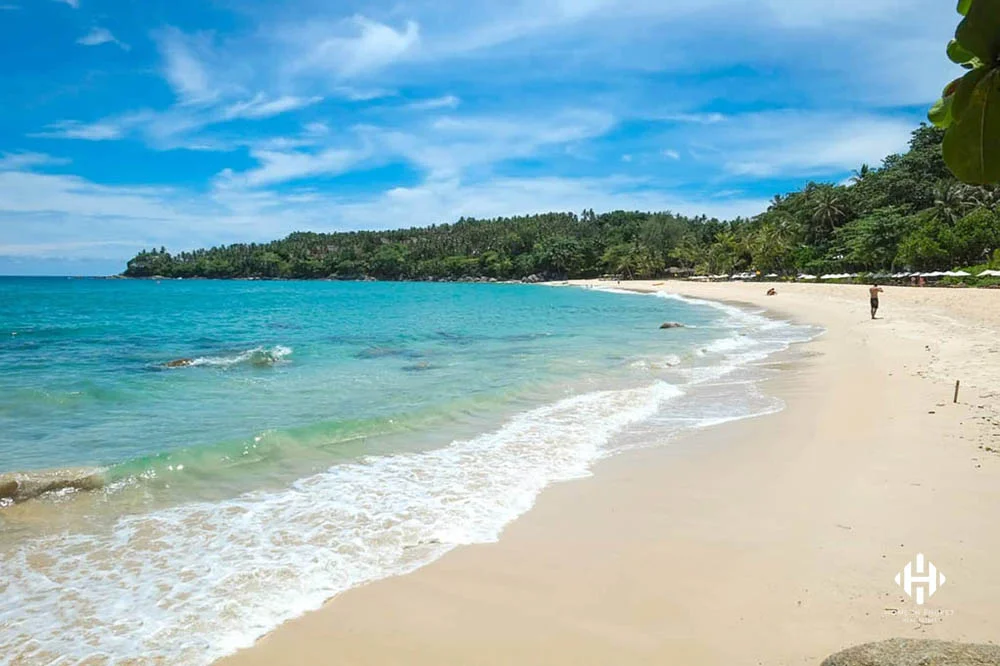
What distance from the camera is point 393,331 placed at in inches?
1219

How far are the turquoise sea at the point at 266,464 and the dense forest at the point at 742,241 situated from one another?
5272 millimetres

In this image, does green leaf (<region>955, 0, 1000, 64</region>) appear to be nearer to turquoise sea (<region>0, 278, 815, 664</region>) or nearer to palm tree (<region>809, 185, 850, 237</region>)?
turquoise sea (<region>0, 278, 815, 664</region>)

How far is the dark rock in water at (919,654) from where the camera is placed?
2787mm

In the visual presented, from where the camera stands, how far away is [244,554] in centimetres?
A: 560

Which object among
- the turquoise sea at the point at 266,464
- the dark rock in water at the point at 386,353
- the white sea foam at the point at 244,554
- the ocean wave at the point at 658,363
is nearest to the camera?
the white sea foam at the point at 244,554

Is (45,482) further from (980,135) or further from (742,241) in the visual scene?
(742,241)

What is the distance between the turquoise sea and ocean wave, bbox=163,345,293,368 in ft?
0.48

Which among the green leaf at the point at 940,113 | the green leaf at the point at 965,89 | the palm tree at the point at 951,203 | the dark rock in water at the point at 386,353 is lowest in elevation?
the dark rock in water at the point at 386,353

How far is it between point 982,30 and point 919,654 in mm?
2837

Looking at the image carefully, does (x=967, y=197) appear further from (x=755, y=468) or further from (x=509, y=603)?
(x=509, y=603)

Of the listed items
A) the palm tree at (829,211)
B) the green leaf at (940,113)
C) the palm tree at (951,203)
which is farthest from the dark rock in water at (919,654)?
the palm tree at (829,211)

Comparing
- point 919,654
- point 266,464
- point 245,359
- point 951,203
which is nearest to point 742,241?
point 951,203

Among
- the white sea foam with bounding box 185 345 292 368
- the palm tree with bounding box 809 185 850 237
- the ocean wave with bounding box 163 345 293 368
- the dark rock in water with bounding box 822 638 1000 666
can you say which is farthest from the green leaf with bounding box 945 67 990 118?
the palm tree with bounding box 809 185 850 237

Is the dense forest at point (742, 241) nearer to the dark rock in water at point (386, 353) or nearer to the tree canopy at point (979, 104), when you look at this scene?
the tree canopy at point (979, 104)
